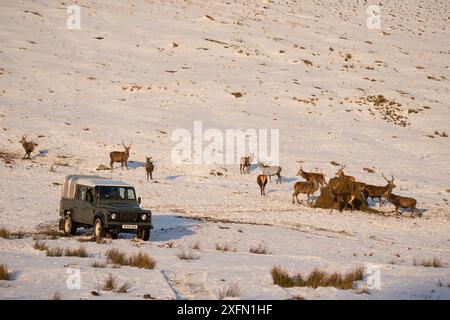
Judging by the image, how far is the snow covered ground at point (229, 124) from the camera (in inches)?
652

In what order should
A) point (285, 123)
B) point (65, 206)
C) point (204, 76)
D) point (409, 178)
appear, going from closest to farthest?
point (65, 206) < point (409, 178) < point (285, 123) < point (204, 76)

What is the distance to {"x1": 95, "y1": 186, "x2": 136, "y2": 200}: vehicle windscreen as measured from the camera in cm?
2206

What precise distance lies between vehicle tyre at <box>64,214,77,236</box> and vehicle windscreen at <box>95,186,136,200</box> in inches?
71.6

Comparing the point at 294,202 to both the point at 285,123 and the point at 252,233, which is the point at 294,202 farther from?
the point at 285,123

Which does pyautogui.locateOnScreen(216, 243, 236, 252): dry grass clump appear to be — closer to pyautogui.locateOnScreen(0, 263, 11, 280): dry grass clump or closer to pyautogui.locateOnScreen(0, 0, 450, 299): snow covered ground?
pyautogui.locateOnScreen(0, 0, 450, 299): snow covered ground

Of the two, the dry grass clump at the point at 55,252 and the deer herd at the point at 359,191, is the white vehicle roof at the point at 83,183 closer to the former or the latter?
the dry grass clump at the point at 55,252

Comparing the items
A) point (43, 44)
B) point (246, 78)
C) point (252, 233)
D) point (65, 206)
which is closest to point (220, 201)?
point (252, 233)

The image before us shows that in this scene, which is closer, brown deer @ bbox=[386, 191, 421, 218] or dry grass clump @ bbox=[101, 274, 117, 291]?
dry grass clump @ bbox=[101, 274, 117, 291]

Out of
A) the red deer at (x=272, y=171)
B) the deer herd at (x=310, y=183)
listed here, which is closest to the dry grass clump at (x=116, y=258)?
the deer herd at (x=310, y=183)

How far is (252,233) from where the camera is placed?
2431cm

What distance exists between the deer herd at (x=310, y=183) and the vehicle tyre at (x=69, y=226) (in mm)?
14239

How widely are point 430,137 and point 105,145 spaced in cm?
2899

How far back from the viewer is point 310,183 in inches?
1319

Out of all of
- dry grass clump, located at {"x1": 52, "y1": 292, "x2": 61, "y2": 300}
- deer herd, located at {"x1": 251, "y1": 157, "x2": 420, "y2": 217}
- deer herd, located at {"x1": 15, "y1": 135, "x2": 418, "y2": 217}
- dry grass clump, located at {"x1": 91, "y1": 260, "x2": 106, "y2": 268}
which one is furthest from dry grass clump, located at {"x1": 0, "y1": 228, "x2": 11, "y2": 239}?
deer herd, located at {"x1": 251, "y1": 157, "x2": 420, "y2": 217}
